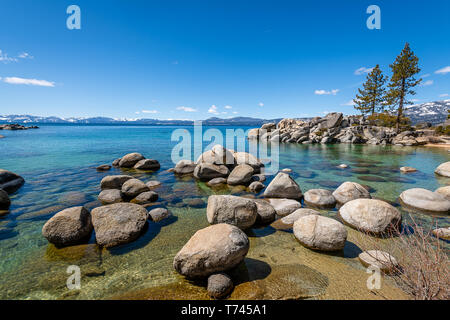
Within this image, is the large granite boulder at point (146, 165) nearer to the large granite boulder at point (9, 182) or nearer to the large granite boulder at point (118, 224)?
the large granite boulder at point (9, 182)

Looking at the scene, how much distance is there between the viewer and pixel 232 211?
21.6 feet

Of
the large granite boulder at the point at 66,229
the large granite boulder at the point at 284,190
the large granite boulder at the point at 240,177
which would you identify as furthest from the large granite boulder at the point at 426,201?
the large granite boulder at the point at 66,229

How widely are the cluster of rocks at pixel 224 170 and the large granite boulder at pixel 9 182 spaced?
9323 millimetres

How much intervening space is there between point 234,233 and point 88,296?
345cm

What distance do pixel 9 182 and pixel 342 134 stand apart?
55.4 meters

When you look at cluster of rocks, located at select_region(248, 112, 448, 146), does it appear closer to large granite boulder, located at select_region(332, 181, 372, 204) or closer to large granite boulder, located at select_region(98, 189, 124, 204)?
large granite boulder, located at select_region(332, 181, 372, 204)

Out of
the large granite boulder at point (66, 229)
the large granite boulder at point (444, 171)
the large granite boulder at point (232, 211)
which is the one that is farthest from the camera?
the large granite boulder at point (444, 171)

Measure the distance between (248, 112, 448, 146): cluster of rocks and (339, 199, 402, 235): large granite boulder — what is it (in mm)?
39964

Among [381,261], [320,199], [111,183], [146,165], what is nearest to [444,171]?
[320,199]

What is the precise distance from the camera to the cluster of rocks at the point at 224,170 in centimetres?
1246

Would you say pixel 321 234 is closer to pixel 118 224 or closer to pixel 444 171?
pixel 118 224

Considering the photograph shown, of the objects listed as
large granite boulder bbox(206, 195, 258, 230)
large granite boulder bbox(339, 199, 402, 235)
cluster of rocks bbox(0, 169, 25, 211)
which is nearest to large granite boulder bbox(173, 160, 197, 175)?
large granite boulder bbox(206, 195, 258, 230)
